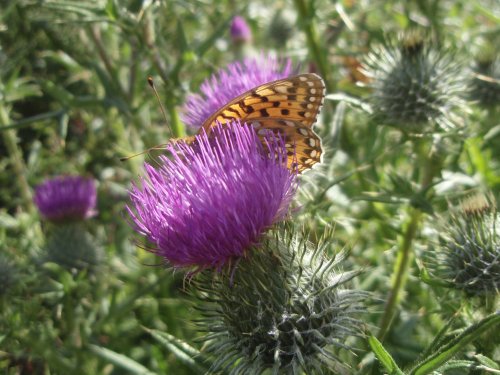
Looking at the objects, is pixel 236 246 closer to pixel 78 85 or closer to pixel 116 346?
pixel 116 346

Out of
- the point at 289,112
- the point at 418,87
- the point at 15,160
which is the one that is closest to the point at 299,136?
the point at 289,112

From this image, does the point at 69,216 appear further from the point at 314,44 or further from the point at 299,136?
the point at 299,136

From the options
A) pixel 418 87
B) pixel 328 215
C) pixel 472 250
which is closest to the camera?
pixel 472 250

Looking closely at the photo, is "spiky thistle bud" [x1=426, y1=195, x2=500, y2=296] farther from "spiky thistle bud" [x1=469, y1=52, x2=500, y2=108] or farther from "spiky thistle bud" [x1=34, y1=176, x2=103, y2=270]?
"spiky thistle bud" [x1=34, y1=176, x2=103, y2=270]

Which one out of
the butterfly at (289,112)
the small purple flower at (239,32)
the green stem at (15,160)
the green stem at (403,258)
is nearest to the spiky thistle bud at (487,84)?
the green stem at (403,258)

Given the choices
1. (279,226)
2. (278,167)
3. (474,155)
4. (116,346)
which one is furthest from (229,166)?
(116,346)

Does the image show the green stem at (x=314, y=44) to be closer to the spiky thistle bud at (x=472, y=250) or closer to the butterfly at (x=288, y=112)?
the butterfly at (x=288, y=112)

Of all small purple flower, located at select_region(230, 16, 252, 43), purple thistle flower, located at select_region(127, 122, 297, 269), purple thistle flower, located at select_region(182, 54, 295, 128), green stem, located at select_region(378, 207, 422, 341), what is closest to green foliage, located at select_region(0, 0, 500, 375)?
green stem, located at select_region(378, 207, 422, 341)
